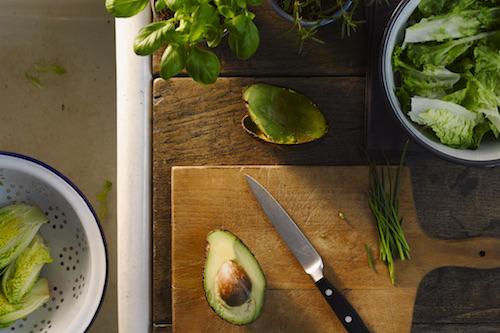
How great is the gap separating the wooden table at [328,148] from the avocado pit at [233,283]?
108mm

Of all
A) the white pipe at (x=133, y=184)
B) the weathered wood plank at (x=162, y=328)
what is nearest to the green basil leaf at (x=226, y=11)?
the white pipe at (x=133, y=184)

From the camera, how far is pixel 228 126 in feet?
3.11

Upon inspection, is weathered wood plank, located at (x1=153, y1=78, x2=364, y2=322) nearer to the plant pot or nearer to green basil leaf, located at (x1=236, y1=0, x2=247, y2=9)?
the plant pot

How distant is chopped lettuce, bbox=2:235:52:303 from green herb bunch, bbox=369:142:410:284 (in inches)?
19.8

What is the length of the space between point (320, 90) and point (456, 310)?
0.36 meters

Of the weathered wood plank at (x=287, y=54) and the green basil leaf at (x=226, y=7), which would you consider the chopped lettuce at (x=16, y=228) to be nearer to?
the weathered wood plank at (x=287, y=54)

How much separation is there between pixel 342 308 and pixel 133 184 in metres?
0.33

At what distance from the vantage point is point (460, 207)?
95 centimetres

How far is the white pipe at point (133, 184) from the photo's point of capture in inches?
37.1

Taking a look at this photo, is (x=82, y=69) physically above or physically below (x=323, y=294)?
above

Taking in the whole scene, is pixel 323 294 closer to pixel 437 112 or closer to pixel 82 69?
pixel 437 112

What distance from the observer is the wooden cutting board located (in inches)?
36.9

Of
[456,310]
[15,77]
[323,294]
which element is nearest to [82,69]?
[15,77]

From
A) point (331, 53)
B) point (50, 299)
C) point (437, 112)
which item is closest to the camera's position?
point (437, 112)
